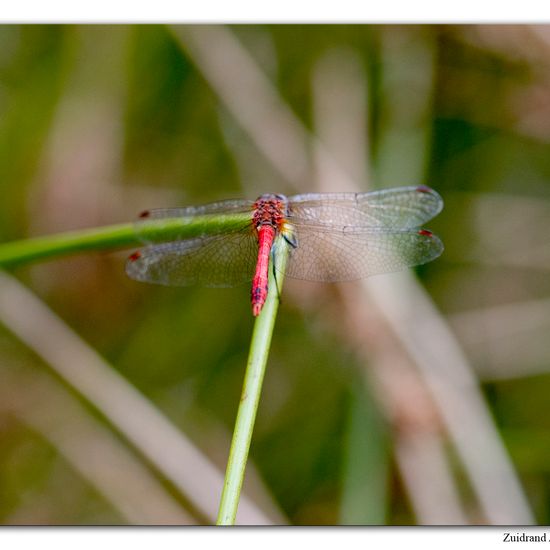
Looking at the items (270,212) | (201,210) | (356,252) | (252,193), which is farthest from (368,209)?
(252,193)

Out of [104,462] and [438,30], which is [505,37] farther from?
[104,462]

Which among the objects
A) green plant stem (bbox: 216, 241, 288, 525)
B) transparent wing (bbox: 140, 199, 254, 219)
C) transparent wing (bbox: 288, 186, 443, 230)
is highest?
transparent wing (bbox: 288, 186, 443, 230)

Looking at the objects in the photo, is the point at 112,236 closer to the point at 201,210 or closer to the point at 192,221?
A: the point at 192,221

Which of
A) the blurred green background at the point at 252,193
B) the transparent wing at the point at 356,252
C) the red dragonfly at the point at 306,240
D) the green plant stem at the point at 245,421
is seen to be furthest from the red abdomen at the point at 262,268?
the blurred green background at the point at 252,193

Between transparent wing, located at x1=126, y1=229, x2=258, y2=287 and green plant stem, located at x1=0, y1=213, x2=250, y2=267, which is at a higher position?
transparent wing, located at x1=126, y1=229, x2=258, y2=287

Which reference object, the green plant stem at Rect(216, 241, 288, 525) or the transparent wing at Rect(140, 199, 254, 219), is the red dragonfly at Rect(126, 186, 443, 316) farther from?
the green plant stem at Rect(216, 241, 288, 525)
